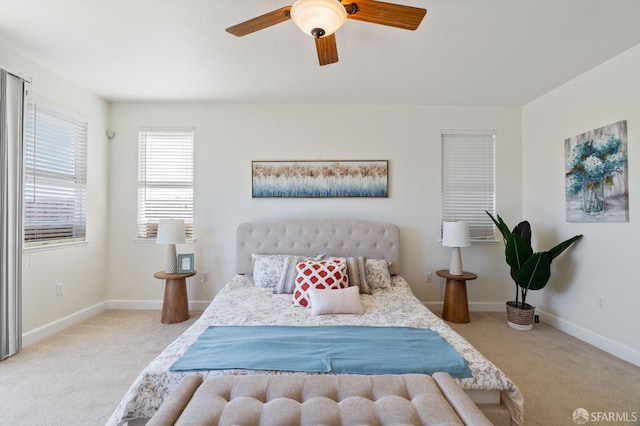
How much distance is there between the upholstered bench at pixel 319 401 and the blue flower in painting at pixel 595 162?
107 inches

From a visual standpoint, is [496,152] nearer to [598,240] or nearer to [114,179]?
[598,240]

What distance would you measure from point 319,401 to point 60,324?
338 cm

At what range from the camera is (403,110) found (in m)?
3.87

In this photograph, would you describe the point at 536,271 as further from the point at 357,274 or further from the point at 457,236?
the point at 357,274

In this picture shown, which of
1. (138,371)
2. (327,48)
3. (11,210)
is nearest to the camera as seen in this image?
(327,48)

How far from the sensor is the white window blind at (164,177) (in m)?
3.87

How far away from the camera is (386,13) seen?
1670 mm

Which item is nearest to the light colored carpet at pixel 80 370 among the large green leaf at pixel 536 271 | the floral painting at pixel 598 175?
the large green leaf at pixel 536 271

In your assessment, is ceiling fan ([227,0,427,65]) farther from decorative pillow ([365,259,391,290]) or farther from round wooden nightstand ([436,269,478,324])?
round wooden nightstand ([436,269,478,324])

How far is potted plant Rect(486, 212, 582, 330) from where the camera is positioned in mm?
3121

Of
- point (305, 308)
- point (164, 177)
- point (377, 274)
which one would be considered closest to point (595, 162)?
point (377, 274)

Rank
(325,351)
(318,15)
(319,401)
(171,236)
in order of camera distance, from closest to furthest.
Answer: (319,401) < (318,15) < (325,351) < (171,236)

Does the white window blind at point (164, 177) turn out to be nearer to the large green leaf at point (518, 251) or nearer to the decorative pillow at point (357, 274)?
the decorative pillow at point (357, 274)

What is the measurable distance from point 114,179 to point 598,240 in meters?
5.53
